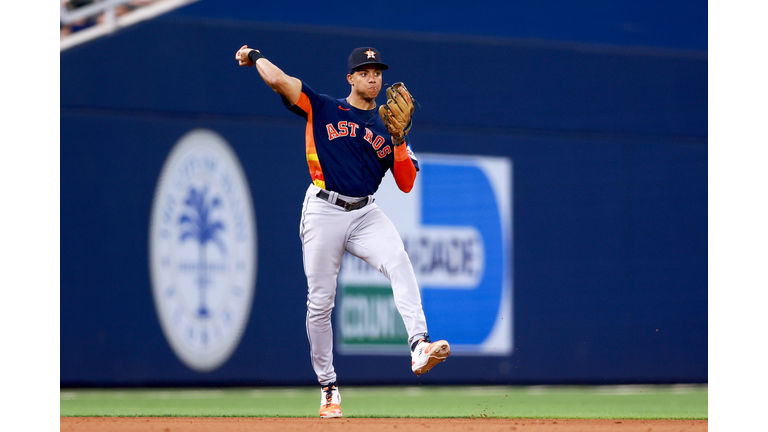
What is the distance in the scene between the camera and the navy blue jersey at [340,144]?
533 centimetres

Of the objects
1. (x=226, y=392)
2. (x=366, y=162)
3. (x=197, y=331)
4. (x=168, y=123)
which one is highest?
(x=168, y=123)

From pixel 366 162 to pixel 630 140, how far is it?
6.25 meters

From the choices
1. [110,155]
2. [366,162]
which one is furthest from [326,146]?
[110,155]

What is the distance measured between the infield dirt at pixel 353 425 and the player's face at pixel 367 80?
179 cm

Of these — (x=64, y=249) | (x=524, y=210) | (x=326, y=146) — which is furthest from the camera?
(x=524, y=210)

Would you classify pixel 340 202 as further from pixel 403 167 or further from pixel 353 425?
pixel 353 425

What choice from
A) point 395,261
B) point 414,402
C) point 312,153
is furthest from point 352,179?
point 414,402

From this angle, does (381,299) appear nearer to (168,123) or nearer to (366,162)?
(168,123)

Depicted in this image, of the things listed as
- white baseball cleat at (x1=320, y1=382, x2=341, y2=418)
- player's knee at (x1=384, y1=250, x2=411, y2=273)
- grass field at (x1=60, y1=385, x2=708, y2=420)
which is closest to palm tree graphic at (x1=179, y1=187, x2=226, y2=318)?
grass field at (x1=60, y1=385, x2=708, y2=420)

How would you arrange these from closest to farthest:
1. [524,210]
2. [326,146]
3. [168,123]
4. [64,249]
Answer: [326,146]
[64,249]
[168,123]
[524,210]

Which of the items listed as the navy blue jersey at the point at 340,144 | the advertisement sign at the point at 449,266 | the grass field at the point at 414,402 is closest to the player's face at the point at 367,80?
the navy blue jersey at the point at 340,144

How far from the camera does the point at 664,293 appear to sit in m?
10.9

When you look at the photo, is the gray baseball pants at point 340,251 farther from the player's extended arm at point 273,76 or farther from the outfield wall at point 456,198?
the outfield wall at point 456,198

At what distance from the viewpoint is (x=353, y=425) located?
4961mm
